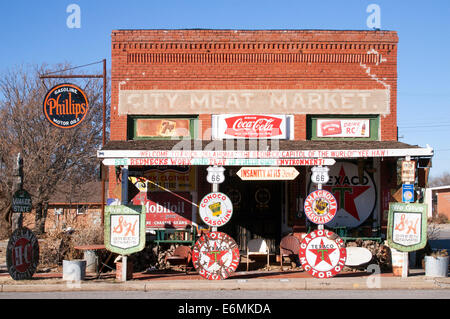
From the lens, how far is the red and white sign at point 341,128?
16453 millimetres

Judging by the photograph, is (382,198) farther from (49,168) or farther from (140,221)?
(49,168)

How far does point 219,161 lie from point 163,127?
370cm

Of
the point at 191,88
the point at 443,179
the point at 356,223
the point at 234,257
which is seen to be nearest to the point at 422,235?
the point at 356,223

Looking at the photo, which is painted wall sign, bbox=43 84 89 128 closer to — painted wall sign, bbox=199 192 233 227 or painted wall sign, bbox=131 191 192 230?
painted wall sign, bbox=131 191 192 230

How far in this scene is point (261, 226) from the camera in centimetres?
1653

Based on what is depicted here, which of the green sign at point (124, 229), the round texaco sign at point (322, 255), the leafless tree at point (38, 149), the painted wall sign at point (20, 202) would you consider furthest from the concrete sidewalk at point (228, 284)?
the leafless tree at point (38, 149)

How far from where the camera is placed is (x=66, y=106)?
16.6 m

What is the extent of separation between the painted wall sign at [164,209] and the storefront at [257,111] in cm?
3

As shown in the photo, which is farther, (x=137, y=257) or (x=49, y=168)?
(x=49, y=168)

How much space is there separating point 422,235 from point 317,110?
204 inches

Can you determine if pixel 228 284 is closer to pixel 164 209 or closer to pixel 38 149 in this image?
pixel 164 209

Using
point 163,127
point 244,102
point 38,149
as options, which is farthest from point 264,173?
point 38,149

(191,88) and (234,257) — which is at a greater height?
(191,88)

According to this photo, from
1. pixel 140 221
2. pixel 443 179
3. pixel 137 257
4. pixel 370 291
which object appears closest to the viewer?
pixel 370 291
